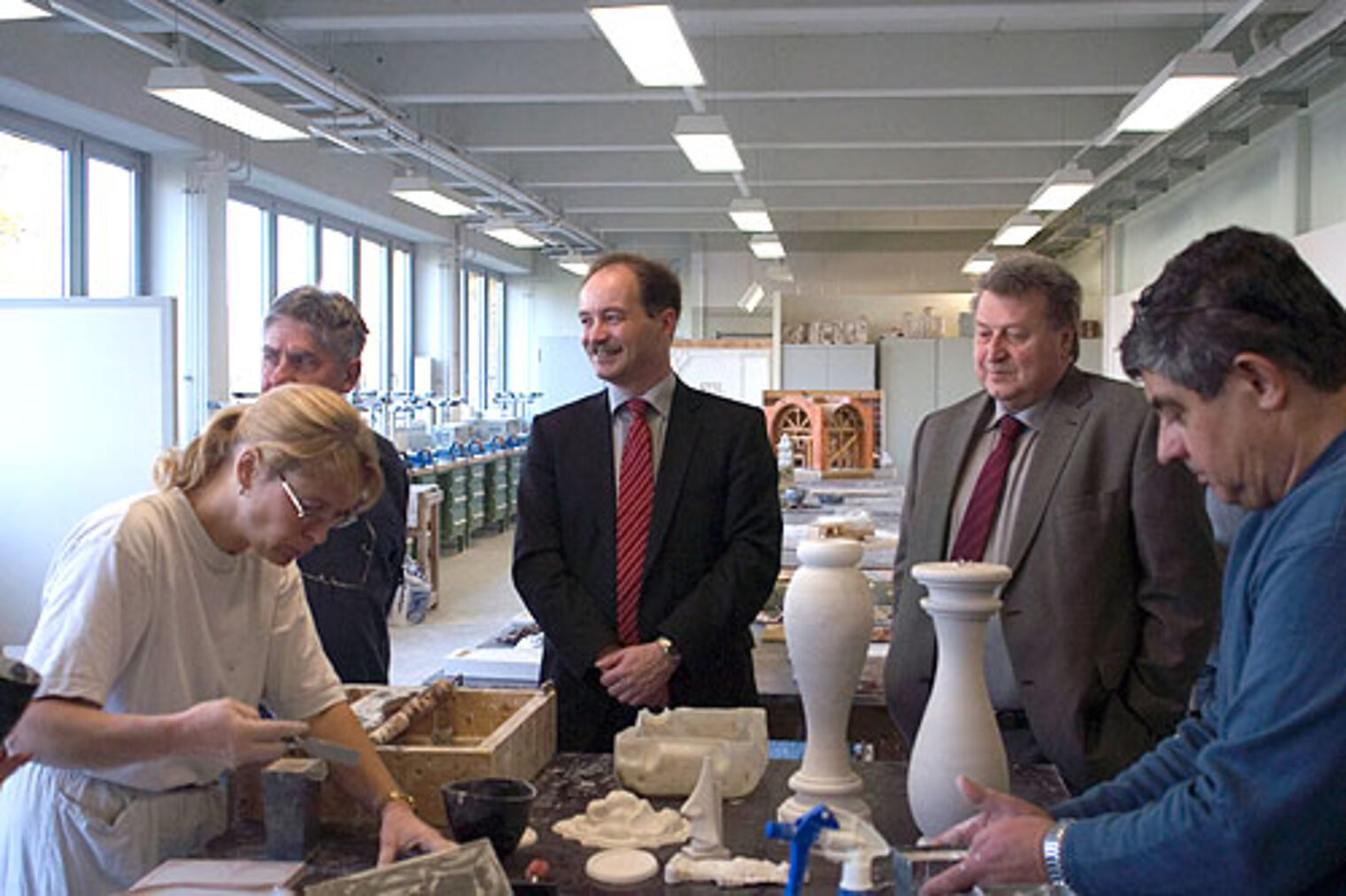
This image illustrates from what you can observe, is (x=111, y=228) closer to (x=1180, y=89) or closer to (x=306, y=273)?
(x=306, y=273)

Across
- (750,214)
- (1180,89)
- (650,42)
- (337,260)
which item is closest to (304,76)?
(650,42)

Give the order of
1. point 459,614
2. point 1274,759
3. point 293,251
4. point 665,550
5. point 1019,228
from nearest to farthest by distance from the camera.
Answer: point 1274,759 < point 665,550 < point 459,614 < point 293,251 < point 1019,228

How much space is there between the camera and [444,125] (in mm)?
9539

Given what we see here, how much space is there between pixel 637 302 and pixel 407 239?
10922 mm

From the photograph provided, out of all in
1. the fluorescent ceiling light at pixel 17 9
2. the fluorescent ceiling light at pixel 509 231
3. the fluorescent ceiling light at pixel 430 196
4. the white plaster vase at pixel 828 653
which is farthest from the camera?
the fluorescent ceiling light at pixel 509 231

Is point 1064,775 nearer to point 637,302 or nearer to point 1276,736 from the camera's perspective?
point 1276,736

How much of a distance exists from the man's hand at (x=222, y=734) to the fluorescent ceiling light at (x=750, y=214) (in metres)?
8.01

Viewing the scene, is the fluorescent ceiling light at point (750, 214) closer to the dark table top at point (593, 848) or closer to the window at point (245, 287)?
the window at point (245, 287)

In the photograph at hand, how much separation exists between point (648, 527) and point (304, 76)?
5.01 metres

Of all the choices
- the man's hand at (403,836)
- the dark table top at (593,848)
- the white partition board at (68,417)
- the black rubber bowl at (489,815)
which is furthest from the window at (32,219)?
the black rubber bowl at (489,815)

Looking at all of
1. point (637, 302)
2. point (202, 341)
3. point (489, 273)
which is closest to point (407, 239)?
point (489, 273)

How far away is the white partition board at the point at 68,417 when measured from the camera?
599cm

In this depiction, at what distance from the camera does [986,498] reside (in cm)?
239

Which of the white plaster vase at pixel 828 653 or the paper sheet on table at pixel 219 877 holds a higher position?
the white plaster vase at pixel 828 653
